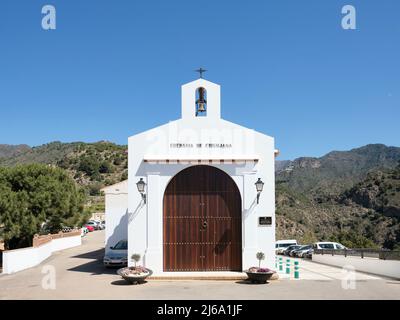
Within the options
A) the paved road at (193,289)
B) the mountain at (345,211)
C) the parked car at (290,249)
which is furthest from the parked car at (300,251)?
the mountain at (345,211)

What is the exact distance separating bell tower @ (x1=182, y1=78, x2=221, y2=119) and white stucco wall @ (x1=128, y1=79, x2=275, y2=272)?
4cm

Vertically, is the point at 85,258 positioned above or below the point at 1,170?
below

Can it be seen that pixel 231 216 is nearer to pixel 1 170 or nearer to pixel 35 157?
pixel 1 170

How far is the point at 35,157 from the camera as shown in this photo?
133 meters

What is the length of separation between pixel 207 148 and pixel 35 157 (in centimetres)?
12529

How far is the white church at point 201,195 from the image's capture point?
17.0m

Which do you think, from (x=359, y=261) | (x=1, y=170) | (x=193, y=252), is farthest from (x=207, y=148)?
(x=1, y=170)

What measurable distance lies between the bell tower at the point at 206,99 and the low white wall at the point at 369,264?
9.50m

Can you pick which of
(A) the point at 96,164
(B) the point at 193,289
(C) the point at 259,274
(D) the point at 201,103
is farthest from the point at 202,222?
(A) the point at 96,164

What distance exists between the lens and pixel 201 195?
17422 millimetres

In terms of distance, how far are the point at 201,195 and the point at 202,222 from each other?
1.03 meters

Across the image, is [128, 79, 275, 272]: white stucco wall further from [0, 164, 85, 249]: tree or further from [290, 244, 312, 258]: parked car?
[290, 244, 312, 258]: parked car

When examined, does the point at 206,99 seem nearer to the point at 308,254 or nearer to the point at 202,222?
the point at 202,222

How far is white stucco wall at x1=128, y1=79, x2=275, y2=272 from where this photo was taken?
1695 cm
